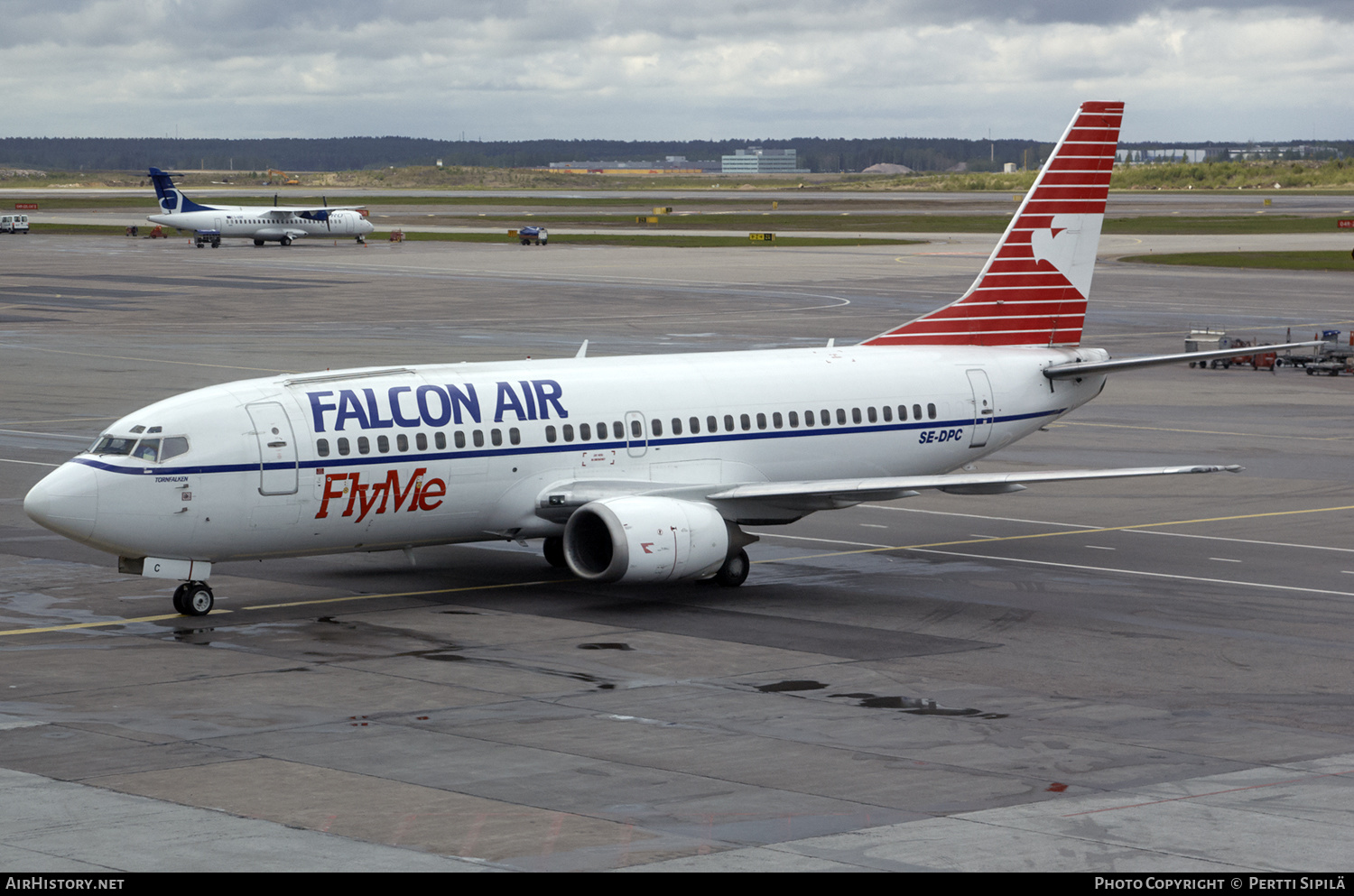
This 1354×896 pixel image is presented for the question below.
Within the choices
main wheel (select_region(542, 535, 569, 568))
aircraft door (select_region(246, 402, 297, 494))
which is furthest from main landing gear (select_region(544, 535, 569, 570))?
aircraft door (select_region(246, 402, 297, 494))

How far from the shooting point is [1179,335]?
247 feet

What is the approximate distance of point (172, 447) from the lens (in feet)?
91.0

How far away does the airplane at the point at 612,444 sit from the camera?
91.6 ft

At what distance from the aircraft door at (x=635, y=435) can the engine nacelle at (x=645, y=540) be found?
1465mm

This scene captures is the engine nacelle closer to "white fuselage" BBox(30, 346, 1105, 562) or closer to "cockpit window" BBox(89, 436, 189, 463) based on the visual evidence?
"white fuselage" BBox(30, 346, 1105, 562)

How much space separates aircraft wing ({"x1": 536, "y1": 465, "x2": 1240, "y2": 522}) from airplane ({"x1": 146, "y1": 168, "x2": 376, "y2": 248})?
12824 cm

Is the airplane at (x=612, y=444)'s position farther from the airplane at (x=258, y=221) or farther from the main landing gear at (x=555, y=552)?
the airplane at (x=258, y=221)

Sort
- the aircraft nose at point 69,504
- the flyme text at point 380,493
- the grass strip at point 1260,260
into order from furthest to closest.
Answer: the grass strip at point 1260,260 → the flyme text at point 380,493 → the aircraft nose at point 69,504

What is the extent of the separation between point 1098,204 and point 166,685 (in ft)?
76.0

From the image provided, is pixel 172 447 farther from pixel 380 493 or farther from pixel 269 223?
pixel 269 223

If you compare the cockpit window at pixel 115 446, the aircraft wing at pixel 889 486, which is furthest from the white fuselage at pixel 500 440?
the aircraft wing at pixel 889 486

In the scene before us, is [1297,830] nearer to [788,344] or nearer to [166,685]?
[166,685]

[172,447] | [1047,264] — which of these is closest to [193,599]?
[172,447]

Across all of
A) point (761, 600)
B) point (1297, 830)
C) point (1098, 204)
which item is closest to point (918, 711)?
point (1297, 830)
